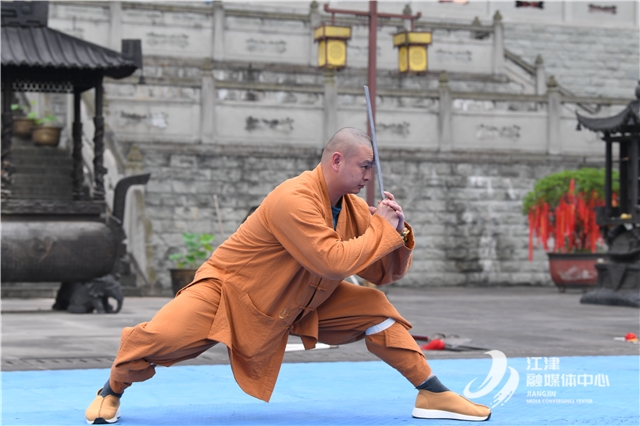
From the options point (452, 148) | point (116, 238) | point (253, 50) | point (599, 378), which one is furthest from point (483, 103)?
point (599, 378)

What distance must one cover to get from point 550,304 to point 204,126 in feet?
23.0

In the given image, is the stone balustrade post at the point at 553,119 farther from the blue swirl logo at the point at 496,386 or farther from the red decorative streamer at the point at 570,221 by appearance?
the blue swirl logo at the point at 496,386

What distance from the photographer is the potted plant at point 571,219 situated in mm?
18484

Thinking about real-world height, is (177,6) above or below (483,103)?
above

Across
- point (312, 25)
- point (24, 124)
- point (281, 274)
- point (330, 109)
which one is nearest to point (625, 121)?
point (330, 109)

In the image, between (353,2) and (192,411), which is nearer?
(192,411)

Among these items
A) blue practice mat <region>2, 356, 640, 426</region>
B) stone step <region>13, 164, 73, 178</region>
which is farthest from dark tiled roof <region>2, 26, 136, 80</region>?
blue practice mat <region>2, 356, 640, 426</region>

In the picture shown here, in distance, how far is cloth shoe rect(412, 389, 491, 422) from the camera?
5.44m

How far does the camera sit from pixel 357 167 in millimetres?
5258

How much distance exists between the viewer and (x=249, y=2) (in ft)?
85.8

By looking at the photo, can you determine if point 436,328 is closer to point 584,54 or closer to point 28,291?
point 28,291

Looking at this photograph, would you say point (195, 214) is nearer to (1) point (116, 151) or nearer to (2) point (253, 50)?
(1) point (116, 151)

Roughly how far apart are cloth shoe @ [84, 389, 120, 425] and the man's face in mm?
1523

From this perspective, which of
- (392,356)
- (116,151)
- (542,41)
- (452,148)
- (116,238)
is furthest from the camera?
(542,41)
